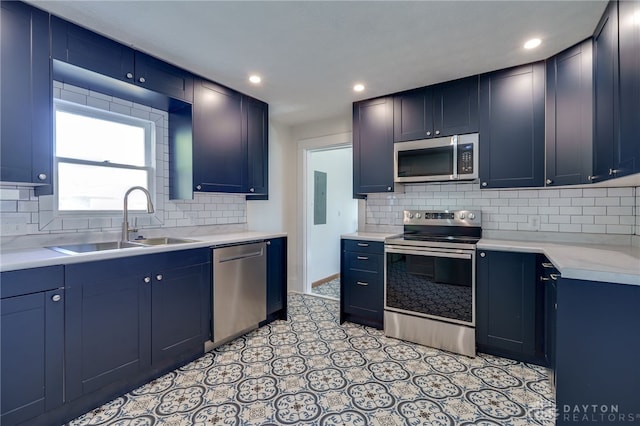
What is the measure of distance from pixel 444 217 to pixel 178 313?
2.58m

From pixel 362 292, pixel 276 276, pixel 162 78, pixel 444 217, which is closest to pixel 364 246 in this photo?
pixel 362 292

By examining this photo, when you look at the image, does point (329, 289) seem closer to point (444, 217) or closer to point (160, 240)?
point (444, 217)

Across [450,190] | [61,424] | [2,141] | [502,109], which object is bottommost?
[61,424]

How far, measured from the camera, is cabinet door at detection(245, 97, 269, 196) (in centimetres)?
321

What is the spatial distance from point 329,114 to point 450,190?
1751mm

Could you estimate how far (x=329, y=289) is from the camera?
4527 millimetres

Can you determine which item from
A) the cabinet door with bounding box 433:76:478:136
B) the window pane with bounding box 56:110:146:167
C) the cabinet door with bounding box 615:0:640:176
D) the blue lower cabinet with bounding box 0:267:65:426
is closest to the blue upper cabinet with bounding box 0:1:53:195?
the window pane with bounding box 56:110:146:167

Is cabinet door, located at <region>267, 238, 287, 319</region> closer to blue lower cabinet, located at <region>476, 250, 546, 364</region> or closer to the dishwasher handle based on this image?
the dishwasher handle

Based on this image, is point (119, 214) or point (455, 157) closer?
point (119, 214)

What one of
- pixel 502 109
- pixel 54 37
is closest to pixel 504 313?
pixel 502 109

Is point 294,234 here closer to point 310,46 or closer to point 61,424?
point 310,46

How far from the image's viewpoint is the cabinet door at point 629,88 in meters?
1.43

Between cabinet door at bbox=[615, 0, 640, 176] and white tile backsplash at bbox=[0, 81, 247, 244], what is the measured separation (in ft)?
10.5

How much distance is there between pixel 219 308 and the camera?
8.33ft
